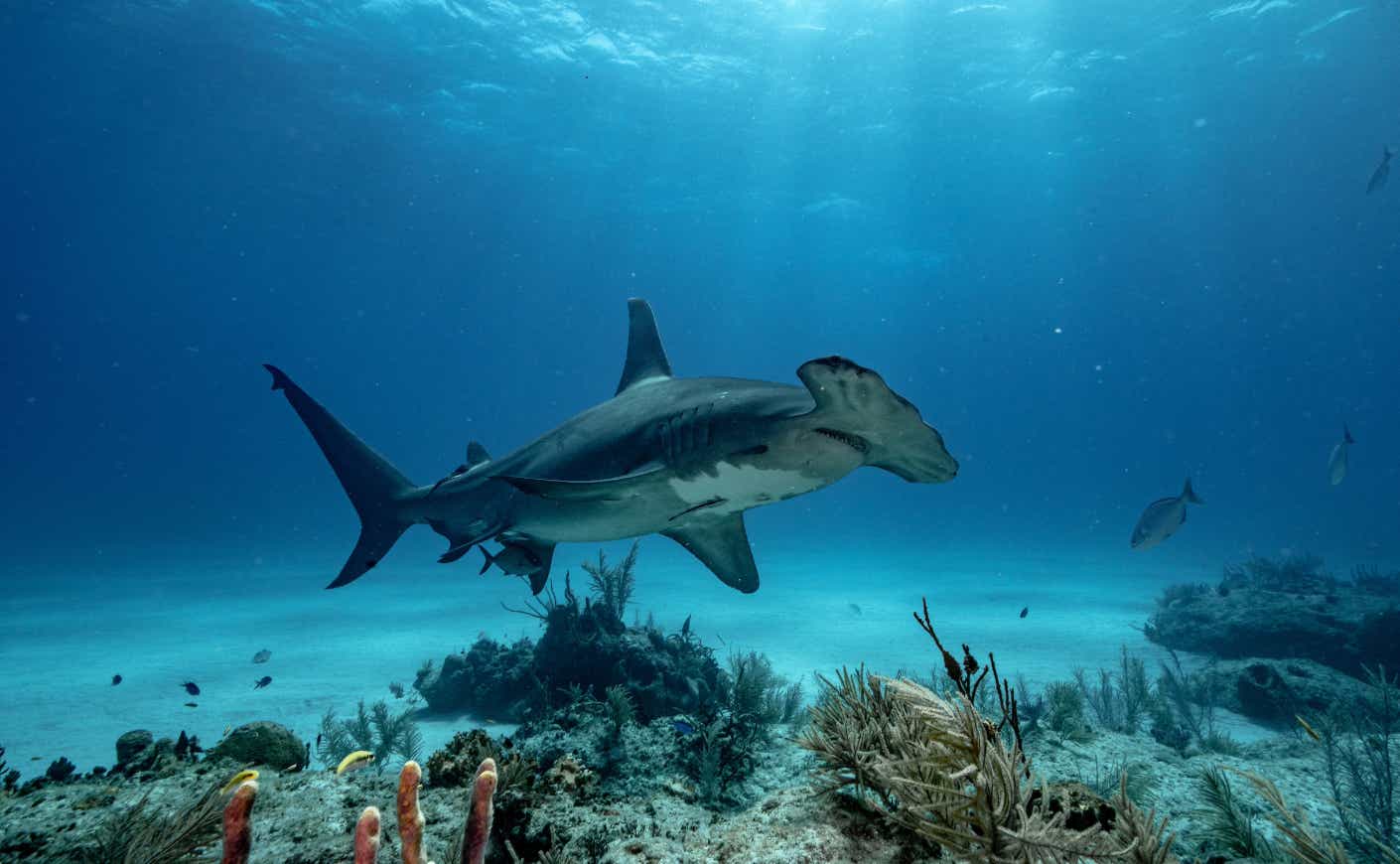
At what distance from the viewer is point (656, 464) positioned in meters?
4.87

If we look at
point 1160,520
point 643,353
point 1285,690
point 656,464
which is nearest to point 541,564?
point 656,464

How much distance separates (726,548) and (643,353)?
2.35 meters

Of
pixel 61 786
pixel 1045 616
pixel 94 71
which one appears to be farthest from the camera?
pixel 94 71

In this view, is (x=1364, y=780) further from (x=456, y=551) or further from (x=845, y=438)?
(x=456, y=551)

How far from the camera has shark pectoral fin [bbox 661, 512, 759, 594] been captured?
235 inches

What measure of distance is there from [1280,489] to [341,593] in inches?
4938

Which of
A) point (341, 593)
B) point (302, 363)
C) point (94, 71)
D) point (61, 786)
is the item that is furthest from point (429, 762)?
point (302, 363)

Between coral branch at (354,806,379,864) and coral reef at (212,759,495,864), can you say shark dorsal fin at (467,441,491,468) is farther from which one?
coral branch at (354,806,379,864)

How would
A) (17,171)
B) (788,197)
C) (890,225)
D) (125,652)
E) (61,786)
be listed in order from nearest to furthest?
(61,786) → (125,652) → (17,171) → (788,197) → (890,225)

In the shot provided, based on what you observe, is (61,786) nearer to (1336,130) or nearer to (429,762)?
(429,762)

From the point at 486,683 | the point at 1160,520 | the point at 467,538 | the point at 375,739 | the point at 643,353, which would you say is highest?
the point at 643,353

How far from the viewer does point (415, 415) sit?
15175 cm

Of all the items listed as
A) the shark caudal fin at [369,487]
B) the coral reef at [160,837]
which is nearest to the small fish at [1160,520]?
the shark caudal fin at [369,487]

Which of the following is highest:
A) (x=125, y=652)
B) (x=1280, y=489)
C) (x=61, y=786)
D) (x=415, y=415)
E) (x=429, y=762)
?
(x=415, y=415)
